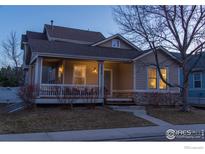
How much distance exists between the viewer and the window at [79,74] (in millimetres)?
17609

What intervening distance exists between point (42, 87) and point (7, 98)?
26.2ft

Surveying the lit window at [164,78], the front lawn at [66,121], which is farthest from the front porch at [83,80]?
the lit window at [164,78]

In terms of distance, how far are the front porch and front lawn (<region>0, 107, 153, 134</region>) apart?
200cm

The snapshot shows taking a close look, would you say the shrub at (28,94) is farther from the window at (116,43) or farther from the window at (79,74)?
the window at (116,43)

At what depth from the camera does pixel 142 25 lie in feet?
49.7

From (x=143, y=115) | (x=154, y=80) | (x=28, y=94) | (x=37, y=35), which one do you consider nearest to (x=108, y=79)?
(x=154, y=80)

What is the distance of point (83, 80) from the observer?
17.8m

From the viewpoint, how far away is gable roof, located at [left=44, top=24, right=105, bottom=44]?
23.0m

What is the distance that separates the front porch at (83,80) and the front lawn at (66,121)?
2.00 m

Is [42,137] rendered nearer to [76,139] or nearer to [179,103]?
[76,139]

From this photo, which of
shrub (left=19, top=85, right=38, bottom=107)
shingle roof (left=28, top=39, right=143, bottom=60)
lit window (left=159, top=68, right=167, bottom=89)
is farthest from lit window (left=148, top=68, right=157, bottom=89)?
shrub (left=19, top=85, right=38, bottom=107)
